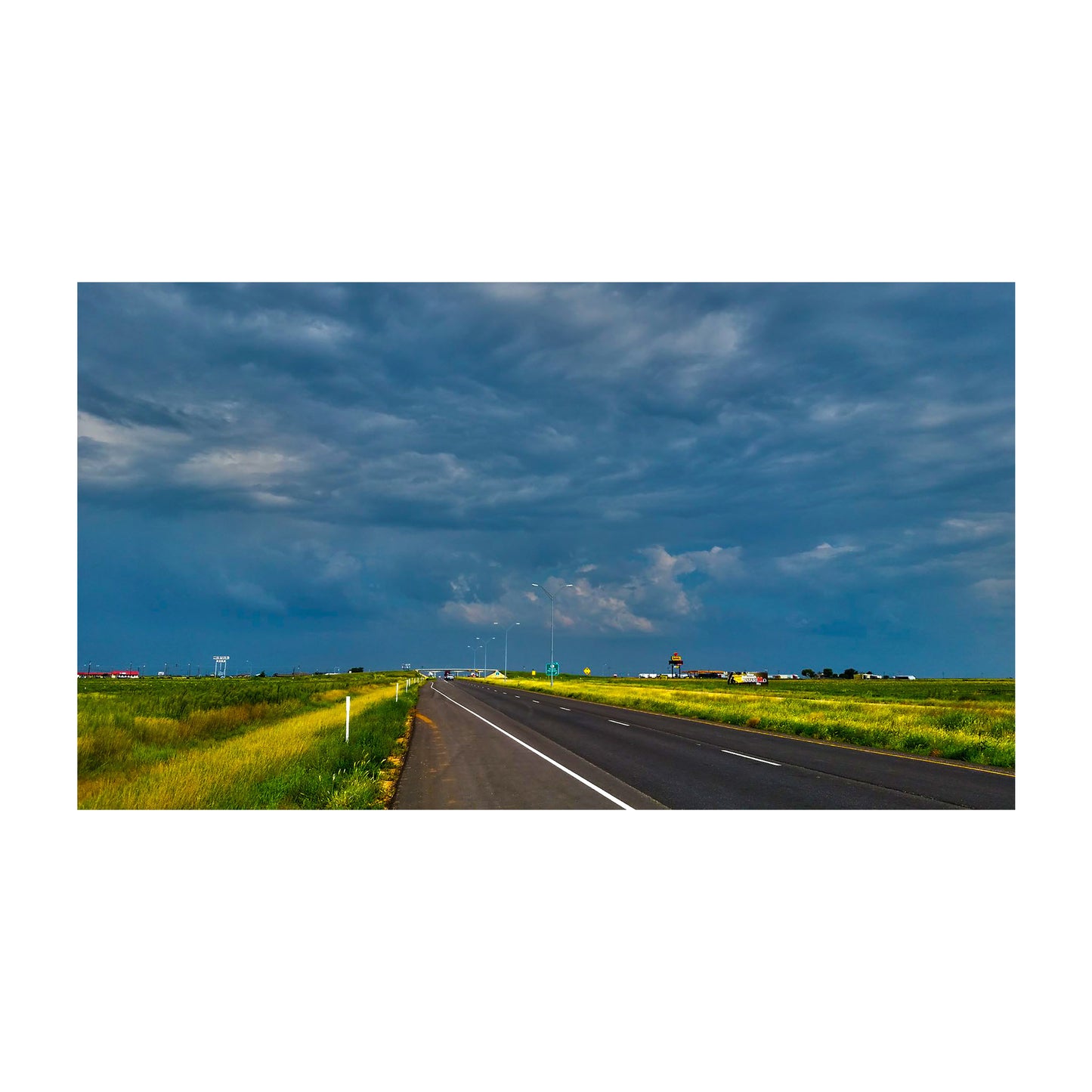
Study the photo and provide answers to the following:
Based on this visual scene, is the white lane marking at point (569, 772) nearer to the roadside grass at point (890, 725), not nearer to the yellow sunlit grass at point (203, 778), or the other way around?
the yellow sunlit grass at point (203, 778)

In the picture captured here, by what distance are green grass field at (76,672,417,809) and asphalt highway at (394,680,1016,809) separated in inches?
43.4

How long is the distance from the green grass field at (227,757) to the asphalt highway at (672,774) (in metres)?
1.10

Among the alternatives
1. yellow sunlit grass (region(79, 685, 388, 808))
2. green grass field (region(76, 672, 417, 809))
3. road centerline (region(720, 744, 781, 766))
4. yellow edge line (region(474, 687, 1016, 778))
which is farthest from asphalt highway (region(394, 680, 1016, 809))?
yellow sunlit grass (region(79, 685, 388, 808))

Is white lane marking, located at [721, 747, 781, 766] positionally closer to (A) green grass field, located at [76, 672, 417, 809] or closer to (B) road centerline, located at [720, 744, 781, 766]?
(B) road centerline, located at [720, 744, 781, 766]

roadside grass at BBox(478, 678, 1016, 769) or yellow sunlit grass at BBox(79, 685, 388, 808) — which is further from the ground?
yellow sunlit grass at BBox(79, 685, 388, 808)

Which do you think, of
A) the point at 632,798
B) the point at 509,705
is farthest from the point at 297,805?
the point at 509,705

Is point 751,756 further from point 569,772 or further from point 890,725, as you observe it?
point 890,725

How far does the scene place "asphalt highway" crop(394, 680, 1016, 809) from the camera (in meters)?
12.8

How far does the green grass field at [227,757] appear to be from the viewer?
1229cm

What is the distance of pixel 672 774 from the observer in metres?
16.2

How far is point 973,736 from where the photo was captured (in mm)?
21141

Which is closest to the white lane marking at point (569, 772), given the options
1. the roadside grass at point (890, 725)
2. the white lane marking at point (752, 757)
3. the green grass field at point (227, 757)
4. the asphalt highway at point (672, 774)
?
the asphalt highway at point (672, 774)
